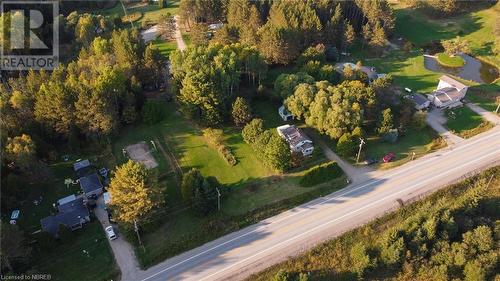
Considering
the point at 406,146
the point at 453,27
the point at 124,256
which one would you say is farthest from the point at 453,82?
the point at 124,256

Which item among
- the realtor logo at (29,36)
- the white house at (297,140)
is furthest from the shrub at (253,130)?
the realtor logo at (29,36)

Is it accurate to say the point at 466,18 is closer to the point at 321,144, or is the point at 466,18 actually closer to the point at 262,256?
the point at 321,144

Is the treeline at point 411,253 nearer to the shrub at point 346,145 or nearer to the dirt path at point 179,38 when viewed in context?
the shrub at point 346,145

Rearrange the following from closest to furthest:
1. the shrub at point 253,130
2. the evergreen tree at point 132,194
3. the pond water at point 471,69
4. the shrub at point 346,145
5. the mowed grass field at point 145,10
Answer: the evergreen tree at point 132,194 → the shrub at point 346,145 → the shrub at point 253,130 → the pond water at point 471,69 → the mowed grass field at point 145,10

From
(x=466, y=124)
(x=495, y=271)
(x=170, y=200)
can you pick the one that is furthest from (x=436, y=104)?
(x=170, y=200)

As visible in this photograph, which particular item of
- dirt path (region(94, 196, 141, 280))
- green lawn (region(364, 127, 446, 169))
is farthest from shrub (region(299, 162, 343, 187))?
dirt path (region(94, 196, 141, 280))

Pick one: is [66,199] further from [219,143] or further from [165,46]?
[165,46]
